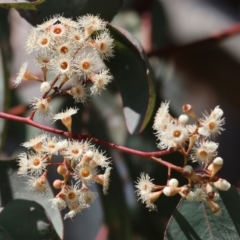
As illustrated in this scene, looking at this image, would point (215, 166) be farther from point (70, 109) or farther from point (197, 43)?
point (197, 43)

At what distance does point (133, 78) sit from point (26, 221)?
36 cm

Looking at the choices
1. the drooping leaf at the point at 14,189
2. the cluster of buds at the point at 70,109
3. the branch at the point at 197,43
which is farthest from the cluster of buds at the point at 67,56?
the branch at the point at 197,43

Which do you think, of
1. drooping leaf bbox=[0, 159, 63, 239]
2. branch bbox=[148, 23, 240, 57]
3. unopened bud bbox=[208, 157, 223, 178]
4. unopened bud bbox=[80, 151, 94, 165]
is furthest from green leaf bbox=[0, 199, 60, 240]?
branch bbox=[148, 23, 240, 57]

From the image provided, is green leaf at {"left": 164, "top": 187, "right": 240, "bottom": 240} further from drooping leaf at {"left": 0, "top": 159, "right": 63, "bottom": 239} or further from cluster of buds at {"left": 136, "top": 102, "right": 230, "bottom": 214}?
drooping leaf at {"left": 0, "top": 159, "right": 63, "bottom": 239}

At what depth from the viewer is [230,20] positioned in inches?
81.7

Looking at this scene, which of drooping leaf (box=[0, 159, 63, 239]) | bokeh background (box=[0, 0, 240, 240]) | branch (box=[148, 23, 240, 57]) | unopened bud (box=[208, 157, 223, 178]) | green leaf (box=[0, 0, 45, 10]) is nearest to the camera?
unopened bud (box=[208, 157, 223, 178])

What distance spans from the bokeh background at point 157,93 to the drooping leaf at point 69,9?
225mm

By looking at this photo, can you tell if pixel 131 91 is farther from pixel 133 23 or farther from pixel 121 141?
pixel 133 23

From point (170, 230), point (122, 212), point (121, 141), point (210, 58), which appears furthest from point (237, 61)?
point (170, 230)

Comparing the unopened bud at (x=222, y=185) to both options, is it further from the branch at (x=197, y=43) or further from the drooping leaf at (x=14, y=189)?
the branch at (x=197, y=43)

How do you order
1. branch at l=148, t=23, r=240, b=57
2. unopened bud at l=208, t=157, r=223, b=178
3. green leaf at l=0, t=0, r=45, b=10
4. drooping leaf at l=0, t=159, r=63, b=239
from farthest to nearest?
branch at l=148, t=23, r=240, b=57, drooping leaf at l=0, t=159, r=63, b=239, green leaf at l=0, t=0, r=45, b=10, unopened bud at l=208, t=157, r=223, b=178

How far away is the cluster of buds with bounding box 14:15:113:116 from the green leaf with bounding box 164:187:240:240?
0.28 metres

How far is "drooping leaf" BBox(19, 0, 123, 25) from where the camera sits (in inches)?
47.5

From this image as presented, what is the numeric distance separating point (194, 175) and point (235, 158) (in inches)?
44.8
